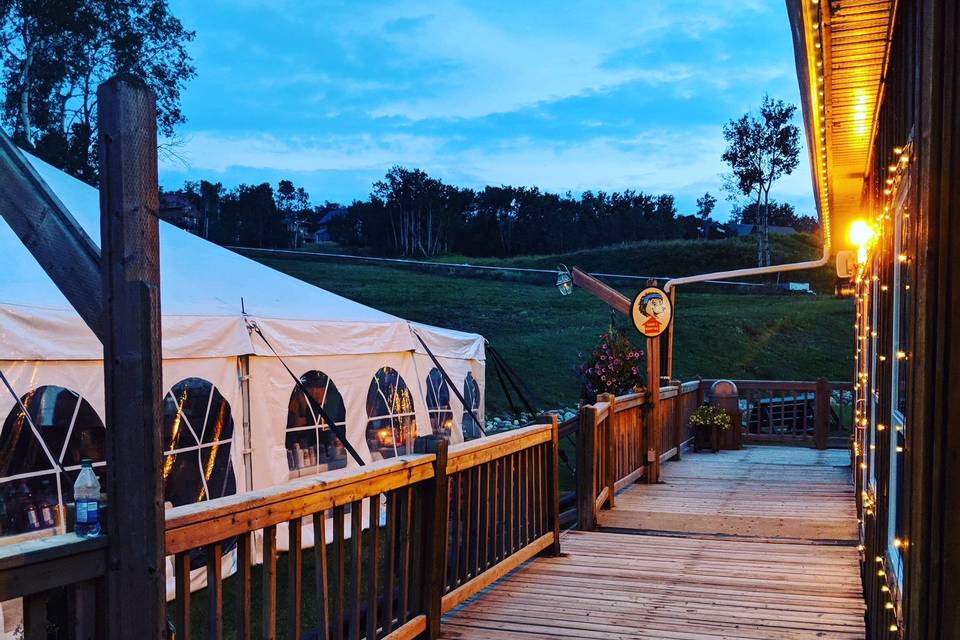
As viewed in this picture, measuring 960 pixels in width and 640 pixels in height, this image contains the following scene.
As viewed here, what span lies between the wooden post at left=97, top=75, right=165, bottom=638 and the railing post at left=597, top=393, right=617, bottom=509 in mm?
5497

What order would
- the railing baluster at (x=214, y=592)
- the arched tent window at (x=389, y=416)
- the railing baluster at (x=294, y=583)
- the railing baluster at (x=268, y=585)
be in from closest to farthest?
the railing baluster at (x=214, y=592) < the railing baluster at (x=268, y=585) < the railing baluster at (x=294, y=583) < the arched tent window at (x=389, y=416)

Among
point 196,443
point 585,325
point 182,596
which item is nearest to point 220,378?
point 196,443

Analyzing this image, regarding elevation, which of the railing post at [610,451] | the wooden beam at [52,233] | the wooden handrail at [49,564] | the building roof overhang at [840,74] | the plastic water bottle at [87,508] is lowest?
the railing post at [610,451]

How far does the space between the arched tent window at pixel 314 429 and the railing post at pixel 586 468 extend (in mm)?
2333

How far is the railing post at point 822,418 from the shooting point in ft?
38.8

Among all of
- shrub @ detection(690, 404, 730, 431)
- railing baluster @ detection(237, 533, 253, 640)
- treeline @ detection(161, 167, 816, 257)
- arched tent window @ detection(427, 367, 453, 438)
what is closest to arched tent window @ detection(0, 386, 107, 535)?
railing baluster @ detection(237, 533, 253, 640)

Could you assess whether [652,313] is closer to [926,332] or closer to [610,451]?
[610,451]

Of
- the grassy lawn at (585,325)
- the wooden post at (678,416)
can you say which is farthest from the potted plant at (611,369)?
the grassy lawn at (585,325)

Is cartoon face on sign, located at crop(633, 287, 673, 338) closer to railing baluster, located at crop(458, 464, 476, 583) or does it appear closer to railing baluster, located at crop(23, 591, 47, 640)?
railing baluster, located at crop(458, 464, 476, 583)

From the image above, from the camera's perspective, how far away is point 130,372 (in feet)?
7.27

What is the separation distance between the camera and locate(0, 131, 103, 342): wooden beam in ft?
7.38

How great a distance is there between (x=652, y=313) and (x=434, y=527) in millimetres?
5718

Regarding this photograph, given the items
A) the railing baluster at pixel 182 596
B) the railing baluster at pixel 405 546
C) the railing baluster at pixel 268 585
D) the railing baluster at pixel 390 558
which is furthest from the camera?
the railing baluster at pixel 405 546

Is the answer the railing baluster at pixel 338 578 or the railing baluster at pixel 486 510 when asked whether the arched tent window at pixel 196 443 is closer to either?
the railing baluster at pixel 486 510
